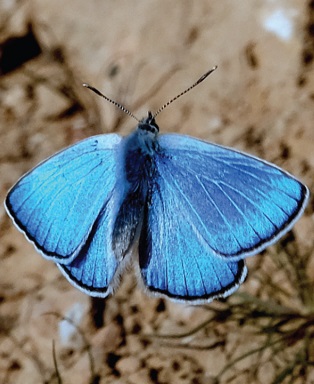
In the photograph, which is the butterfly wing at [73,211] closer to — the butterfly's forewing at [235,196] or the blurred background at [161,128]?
the butterfly's forewing at [235,196]

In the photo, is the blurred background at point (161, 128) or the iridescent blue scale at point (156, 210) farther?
the blurred background at point (161, 128)

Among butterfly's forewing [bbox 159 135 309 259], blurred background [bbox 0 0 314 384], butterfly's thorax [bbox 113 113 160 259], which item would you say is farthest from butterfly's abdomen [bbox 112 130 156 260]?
blurred background [bbox 0 0 314 384]

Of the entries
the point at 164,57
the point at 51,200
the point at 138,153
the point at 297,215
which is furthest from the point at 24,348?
the point at 164,57

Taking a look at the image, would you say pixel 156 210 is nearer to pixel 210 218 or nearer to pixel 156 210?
pixel 156 210

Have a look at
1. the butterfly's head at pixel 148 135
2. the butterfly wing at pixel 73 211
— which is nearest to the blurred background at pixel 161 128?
the butterfly wing at pixel 73 211

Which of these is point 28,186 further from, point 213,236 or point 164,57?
point 164,57

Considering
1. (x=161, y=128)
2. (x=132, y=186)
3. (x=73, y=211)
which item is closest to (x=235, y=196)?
(x=132, y=186)

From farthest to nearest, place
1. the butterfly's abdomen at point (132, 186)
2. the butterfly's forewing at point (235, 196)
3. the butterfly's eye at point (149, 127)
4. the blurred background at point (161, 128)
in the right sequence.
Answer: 1. the blurred background at point (161, 128)
2. the butterfly's eye at point (149, 127)
3. the butterfly's abdomen at point (132, 186)
4. the butterfly's forewing at point (235, 196)
